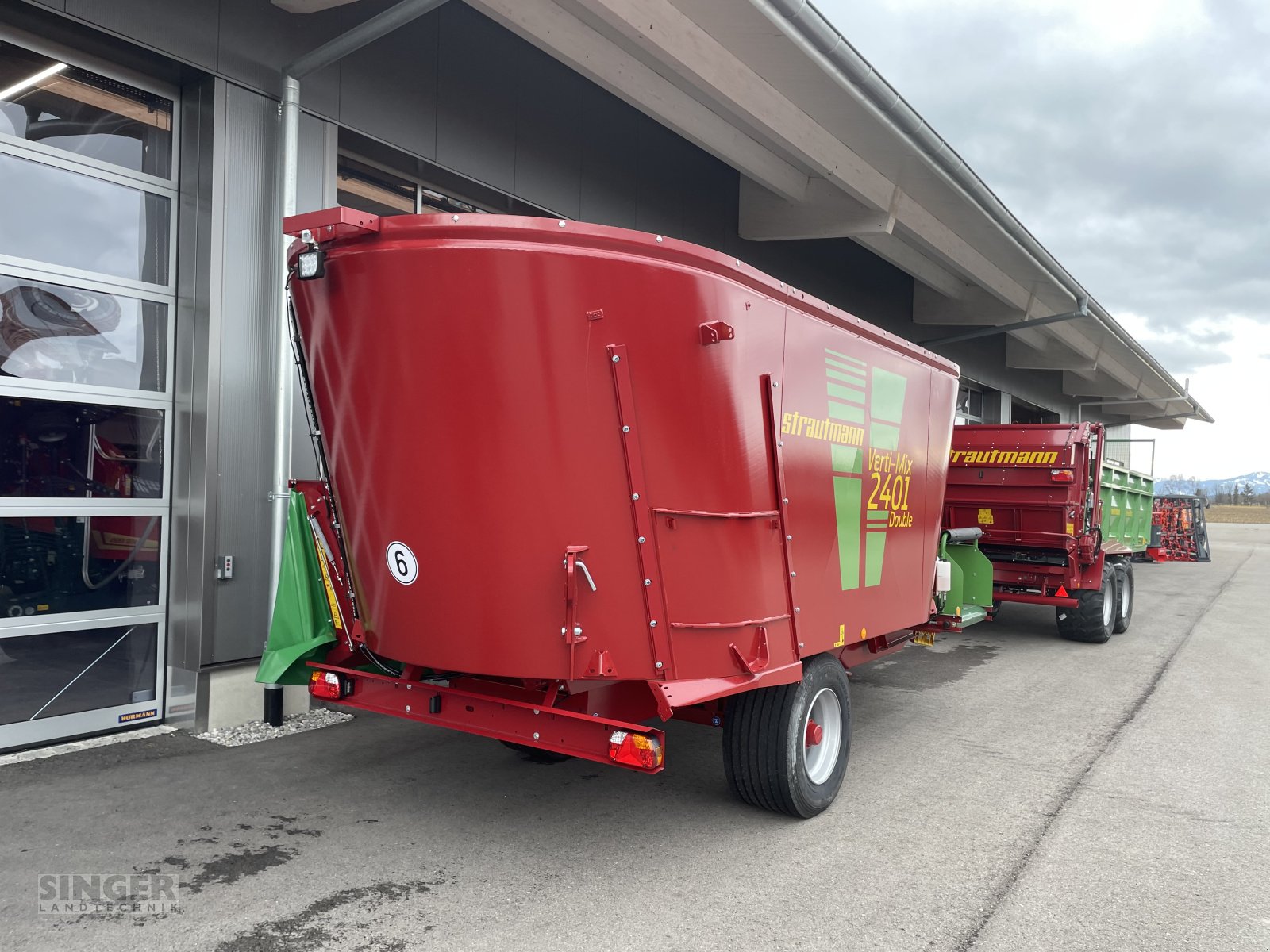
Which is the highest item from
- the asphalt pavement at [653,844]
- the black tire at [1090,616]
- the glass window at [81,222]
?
the glass window at [81,222]

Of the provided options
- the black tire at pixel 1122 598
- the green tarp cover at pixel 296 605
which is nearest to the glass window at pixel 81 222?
the green tarp cover at pixel 296 605

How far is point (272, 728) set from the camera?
5805 millimetres

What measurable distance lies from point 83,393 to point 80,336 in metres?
0.36

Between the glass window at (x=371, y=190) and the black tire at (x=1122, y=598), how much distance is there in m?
9.34

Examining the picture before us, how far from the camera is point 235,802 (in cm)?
452

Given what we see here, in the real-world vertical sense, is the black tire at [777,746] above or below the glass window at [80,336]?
below

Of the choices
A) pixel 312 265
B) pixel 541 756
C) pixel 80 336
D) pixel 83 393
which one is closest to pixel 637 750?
pixel 541 756

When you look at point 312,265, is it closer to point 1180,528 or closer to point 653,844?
point 653,844

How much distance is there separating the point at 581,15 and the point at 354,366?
3961 millimetres

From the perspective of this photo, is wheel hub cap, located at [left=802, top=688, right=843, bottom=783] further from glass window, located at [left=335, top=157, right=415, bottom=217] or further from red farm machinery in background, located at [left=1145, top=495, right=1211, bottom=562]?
red farm machinery in background, located at [left=1145, top=495, right=1211, bottom=562]

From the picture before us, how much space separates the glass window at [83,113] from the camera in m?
5.24

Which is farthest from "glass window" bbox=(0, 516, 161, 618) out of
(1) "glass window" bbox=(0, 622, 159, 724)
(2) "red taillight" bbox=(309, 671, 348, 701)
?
(2) "red taillight" bbox=(309, 671, 348, 701)

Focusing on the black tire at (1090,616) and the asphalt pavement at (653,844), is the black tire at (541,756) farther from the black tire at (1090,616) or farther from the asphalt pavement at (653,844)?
the black tire at (1090,616)

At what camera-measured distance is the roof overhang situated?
21.6 feet
